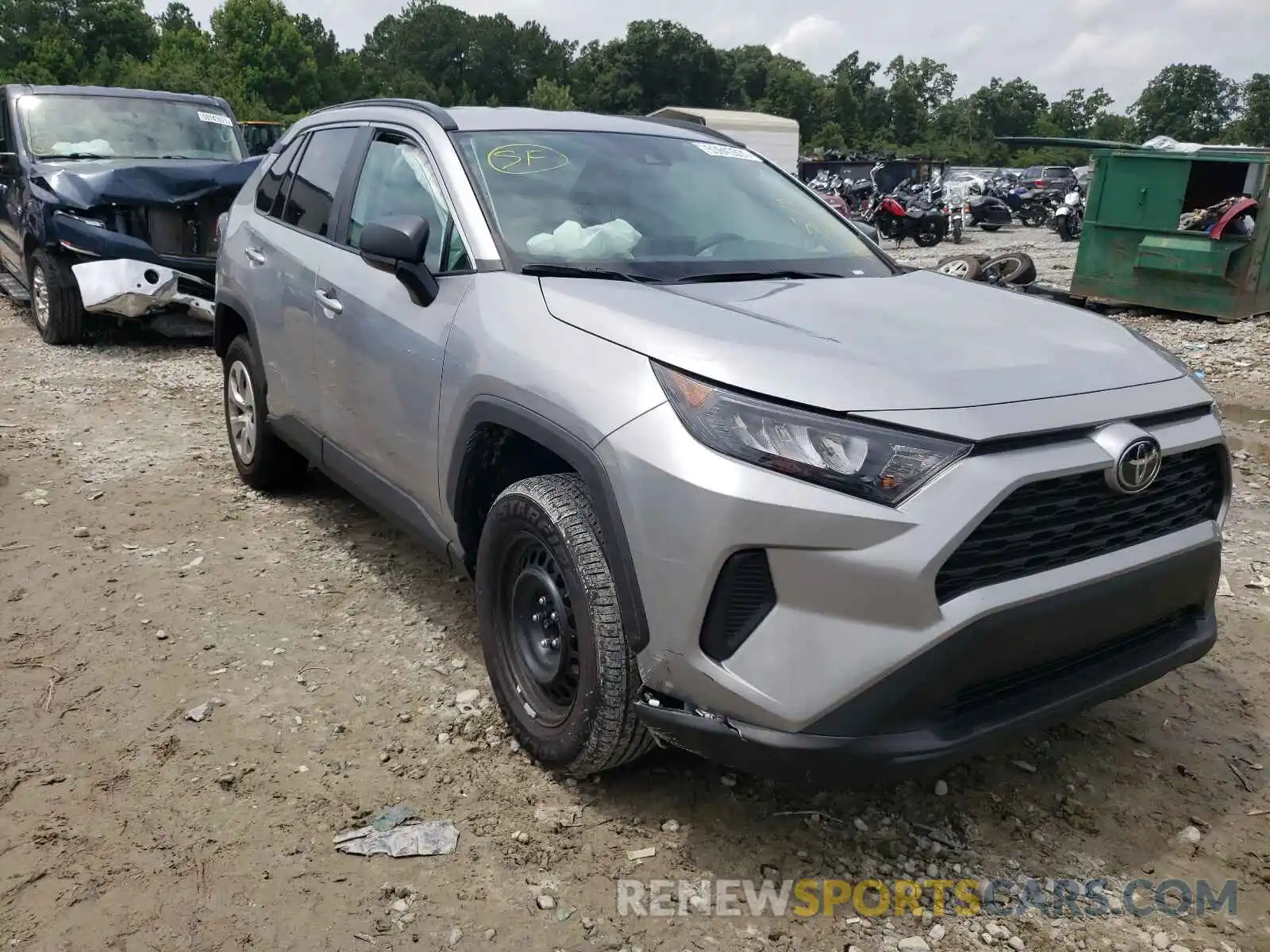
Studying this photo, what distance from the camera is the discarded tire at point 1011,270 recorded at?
9.19 meters

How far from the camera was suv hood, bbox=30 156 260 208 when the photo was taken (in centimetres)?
784

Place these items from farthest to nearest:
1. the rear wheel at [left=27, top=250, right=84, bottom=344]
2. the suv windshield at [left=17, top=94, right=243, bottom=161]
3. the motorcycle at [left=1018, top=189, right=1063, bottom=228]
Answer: the motorcycle at [left=1018, top=189, right=1063, bottom=228] < the suv windshield at [left=17, top=94, right=243, bottom=161] < the rear wheel at [left=27, top=250, right=84, bottom=344]

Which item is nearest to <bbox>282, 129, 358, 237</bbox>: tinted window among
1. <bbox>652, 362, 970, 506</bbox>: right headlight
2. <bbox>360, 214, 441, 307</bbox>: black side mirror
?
<bbox>360, 214, 441, 307</bbox>: black side mirror

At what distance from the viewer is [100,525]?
4605mm

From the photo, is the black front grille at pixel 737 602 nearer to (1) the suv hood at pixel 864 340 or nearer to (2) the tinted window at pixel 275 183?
(1) the suv hood at pixel 864 340

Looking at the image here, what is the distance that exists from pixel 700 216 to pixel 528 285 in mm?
805

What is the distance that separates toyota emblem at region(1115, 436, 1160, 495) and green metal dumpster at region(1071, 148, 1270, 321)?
9.16 metres

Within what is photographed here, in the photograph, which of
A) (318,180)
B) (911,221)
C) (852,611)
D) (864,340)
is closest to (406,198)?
(318,180)

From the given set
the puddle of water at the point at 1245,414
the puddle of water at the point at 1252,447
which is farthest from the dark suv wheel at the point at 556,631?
the puddle of water at the point at 1245,414

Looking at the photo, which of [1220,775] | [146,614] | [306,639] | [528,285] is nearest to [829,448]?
[528,285]

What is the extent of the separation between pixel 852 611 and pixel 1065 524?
1.78ft

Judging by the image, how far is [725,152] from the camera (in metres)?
3.77

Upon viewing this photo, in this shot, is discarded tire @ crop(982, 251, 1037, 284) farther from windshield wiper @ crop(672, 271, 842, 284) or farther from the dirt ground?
windshield wiper @ crop(672, 271, 842, 284)

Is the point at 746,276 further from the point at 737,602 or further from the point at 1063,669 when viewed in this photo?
the point at 1063,669
